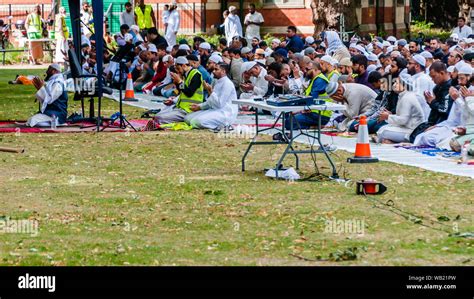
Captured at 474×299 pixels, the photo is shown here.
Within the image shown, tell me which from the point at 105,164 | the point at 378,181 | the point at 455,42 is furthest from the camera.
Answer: the point at 455,42

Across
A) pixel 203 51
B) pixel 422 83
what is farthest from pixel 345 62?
pixel 203 51

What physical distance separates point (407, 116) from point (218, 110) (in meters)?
4.11

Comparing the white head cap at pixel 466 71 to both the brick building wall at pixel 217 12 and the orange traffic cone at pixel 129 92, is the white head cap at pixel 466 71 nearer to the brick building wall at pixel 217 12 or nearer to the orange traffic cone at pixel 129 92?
the orange traffic cone at pixel 129 92

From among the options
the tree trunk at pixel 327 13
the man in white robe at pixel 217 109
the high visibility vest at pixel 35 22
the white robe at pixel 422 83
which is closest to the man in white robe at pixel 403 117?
the white robe at pixel 422 83

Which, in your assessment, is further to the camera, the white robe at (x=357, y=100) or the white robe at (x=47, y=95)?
the white robe at (x=47, y=95)

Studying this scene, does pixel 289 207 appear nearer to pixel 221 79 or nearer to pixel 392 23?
pixel 221 79

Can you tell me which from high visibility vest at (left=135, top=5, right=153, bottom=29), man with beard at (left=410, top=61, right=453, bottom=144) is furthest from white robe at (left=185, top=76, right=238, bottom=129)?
high visibility vest at (left=135, top=5, right=153, bottom=29)

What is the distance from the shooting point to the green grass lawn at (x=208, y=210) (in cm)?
1142

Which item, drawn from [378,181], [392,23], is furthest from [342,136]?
[392,23]

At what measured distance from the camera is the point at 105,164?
1802 cm

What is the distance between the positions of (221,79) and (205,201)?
8.24 meters

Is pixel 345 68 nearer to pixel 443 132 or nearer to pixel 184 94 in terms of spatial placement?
pixel 184 94

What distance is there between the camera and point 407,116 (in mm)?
20328

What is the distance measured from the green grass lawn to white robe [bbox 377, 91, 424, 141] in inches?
80.6
